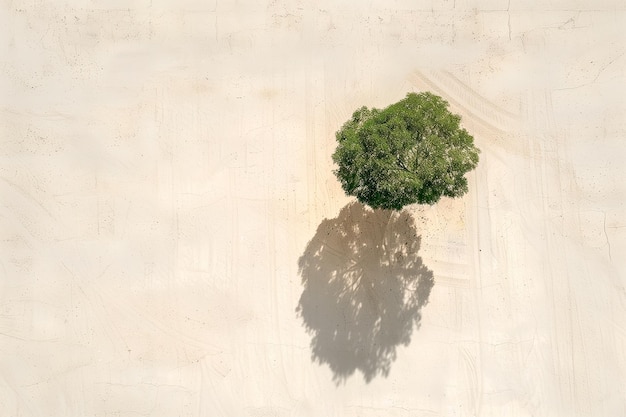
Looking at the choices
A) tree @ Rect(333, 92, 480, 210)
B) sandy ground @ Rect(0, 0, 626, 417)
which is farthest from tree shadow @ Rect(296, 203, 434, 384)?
tree @ Rect(333, 92, 480, 210)

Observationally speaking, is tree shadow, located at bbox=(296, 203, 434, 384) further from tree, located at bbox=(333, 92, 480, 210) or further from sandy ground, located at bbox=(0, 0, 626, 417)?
tree, located at bbox=(333, 92, 480, 210)

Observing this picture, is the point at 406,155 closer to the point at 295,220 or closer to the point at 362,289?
the point at 295,220

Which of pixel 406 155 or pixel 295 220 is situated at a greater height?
pixel 406 155

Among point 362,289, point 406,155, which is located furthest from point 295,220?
point 406,155

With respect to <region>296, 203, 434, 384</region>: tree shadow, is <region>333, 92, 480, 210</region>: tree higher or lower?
higher

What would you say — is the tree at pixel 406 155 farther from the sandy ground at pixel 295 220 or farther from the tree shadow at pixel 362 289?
the sandy ground at pixel 295 220

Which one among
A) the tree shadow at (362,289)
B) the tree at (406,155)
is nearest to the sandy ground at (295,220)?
the tree shadow at (362,289)
